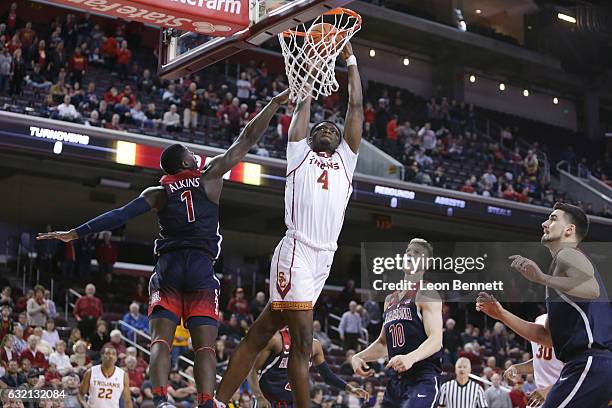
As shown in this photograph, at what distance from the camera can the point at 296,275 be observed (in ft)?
21.9

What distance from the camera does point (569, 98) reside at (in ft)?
117

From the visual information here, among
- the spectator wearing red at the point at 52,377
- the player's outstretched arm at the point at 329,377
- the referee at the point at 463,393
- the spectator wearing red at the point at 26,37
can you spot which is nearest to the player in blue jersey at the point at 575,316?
the player's outstretched arm at the point at 329,377

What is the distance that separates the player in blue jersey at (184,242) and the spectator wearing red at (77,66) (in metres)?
14.3

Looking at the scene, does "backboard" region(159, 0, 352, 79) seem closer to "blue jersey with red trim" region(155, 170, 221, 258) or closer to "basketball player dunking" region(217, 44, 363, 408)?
"basketball player dunking" region(217, 44, 363, 408)

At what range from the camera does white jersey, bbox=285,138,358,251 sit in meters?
6.80

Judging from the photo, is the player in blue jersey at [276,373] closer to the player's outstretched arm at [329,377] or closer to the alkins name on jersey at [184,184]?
the player's outstretched arm at [329,377]

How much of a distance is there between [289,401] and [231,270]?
1742 centimetres

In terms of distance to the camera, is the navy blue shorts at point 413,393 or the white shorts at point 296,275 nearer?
the white shorts at point 296,275

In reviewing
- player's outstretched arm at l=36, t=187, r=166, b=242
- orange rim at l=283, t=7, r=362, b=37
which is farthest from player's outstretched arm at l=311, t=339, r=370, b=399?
orange rim at l=283, t=7, r=362, b=37

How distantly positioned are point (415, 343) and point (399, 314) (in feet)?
0.92

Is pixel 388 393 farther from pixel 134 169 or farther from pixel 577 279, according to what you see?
pixel 134 169

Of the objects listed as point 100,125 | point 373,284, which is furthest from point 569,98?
point 100,125

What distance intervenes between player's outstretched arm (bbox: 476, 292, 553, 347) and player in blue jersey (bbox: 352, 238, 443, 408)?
0.78 m

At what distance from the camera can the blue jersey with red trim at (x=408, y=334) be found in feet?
24.0
